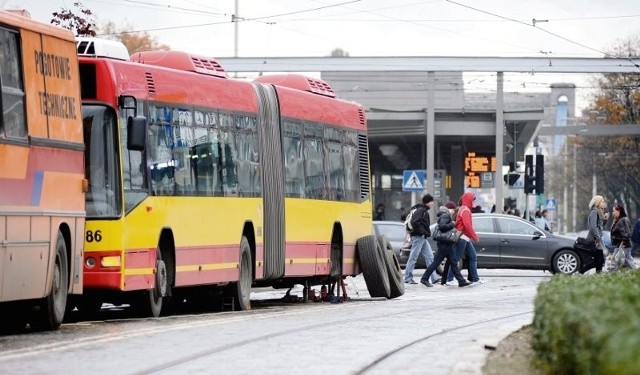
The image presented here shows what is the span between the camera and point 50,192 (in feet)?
57.3

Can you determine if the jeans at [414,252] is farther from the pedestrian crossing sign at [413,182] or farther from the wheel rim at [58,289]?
the wheel rim at [58,289]

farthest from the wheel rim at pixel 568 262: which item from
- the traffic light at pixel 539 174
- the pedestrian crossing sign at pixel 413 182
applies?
the pedestrian crossing sign at pixel 413 182

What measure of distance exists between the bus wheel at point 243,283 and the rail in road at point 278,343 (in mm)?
786

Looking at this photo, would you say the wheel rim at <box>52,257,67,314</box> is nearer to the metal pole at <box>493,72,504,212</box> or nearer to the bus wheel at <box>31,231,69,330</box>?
the bus wheel at <box>31,231,69,330</box>

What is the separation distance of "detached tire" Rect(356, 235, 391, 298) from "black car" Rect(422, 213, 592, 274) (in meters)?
12.5

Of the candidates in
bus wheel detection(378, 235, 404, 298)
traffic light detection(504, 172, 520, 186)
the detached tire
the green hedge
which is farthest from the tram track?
traffic light detection(504, 172, 520, 186)

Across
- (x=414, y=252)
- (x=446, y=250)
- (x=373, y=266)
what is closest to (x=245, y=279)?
(x=373, y=266)

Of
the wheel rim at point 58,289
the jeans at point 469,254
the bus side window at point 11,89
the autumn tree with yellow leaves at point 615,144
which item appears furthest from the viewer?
the autumn tree with yellow leaves at point 615,144

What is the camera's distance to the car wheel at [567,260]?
4088 centimetres

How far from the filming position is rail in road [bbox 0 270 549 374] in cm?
1322

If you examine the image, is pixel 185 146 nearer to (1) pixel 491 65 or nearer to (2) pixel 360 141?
(2) pixel 360 141

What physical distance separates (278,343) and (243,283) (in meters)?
8.14

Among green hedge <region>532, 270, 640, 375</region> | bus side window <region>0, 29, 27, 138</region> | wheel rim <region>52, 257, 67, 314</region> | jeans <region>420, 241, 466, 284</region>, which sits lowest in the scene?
jeans <region>420, 241, 466, 284</region>

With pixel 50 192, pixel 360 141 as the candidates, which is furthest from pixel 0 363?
pixel 360 141
